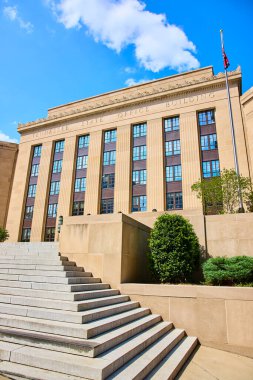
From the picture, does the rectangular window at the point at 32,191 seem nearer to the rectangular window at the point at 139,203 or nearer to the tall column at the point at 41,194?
the tall column at the point at 41,194

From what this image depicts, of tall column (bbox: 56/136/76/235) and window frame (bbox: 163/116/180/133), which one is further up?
window frame (bbox: 163/116/180/133)

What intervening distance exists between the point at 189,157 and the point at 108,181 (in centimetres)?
937

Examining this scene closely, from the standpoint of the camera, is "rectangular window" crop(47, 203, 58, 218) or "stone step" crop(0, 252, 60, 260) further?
"rectangular window" crop(47, 203, 58, 218)

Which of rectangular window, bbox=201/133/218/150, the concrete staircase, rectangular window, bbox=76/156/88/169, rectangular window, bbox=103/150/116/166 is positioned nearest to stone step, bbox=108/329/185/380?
the concrete staircase

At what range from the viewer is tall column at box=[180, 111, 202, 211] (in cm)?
2373

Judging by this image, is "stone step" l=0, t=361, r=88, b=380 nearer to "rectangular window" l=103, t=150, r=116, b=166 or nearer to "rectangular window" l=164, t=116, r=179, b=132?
"rectangular window" l=103, t=150, r=116, b=166

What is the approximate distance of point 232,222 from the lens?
38.3 feet

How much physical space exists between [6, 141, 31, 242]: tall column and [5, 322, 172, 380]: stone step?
28.6m

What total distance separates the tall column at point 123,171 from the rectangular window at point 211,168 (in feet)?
26.1

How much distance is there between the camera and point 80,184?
96.3 ft

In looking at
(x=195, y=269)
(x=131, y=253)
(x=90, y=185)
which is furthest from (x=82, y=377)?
(x=90, y=185)

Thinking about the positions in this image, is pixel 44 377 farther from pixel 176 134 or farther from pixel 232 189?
pixel 176 134

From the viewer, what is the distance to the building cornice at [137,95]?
2606cm

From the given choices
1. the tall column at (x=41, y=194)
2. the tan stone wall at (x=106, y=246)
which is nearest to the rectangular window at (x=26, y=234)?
the tall column at (x=41, y=194)
